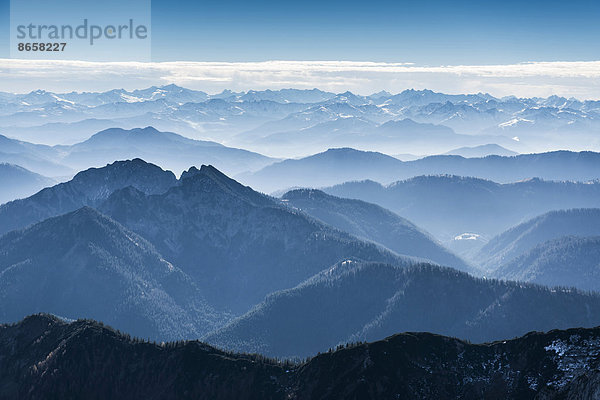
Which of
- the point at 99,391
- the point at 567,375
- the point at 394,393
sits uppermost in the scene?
the point at 567,375

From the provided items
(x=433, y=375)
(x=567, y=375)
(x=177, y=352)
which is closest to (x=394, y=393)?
(x=433, y=375)

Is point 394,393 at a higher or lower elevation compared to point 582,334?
lower

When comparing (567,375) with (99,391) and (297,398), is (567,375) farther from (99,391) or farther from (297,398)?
(99,391)

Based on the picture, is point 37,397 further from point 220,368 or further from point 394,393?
point 394,393

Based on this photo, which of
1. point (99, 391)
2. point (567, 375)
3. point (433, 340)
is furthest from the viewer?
point (99, 391)

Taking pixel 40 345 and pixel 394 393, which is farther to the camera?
pixel 40 345

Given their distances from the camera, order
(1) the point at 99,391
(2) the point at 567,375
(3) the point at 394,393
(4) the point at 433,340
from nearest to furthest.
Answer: (2) the point at 567,375, (3) the point at 394,393, (4) the point at 433,340, (1) the point at 99,391
